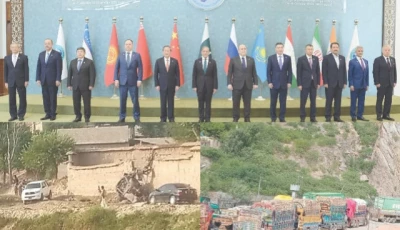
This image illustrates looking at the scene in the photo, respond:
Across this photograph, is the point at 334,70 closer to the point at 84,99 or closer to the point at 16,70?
the point at 84,99

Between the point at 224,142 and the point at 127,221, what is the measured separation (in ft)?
3.22

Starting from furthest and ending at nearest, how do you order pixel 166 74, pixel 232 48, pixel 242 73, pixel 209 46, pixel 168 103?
1. pixel 209 46
2. pixel 232 48
3. pixel 168 103
4. pixel 166 74
5. pixel 242 73

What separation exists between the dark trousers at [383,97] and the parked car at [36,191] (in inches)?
182

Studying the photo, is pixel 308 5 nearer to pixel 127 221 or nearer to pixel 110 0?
pixel 110 0

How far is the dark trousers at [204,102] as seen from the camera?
713 cm

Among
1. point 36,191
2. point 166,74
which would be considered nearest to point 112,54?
point 166,74

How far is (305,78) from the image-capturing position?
736cm

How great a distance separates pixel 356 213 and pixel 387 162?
49 cm

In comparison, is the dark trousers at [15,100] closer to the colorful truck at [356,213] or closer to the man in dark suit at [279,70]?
the man in dark suit at [279,70]

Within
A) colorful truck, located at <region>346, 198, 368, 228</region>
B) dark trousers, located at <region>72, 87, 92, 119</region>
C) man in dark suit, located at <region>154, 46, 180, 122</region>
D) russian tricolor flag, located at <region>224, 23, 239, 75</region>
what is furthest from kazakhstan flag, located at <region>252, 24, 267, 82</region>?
colorful truck, located at <region>346, 198, 368, 228</region>

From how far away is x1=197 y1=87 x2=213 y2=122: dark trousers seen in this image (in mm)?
7133

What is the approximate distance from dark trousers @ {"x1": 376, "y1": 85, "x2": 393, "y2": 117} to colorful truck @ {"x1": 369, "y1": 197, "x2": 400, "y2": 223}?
3051 mm

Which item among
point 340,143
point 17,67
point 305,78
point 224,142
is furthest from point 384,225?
point 17,67

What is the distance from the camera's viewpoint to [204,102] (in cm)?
745
